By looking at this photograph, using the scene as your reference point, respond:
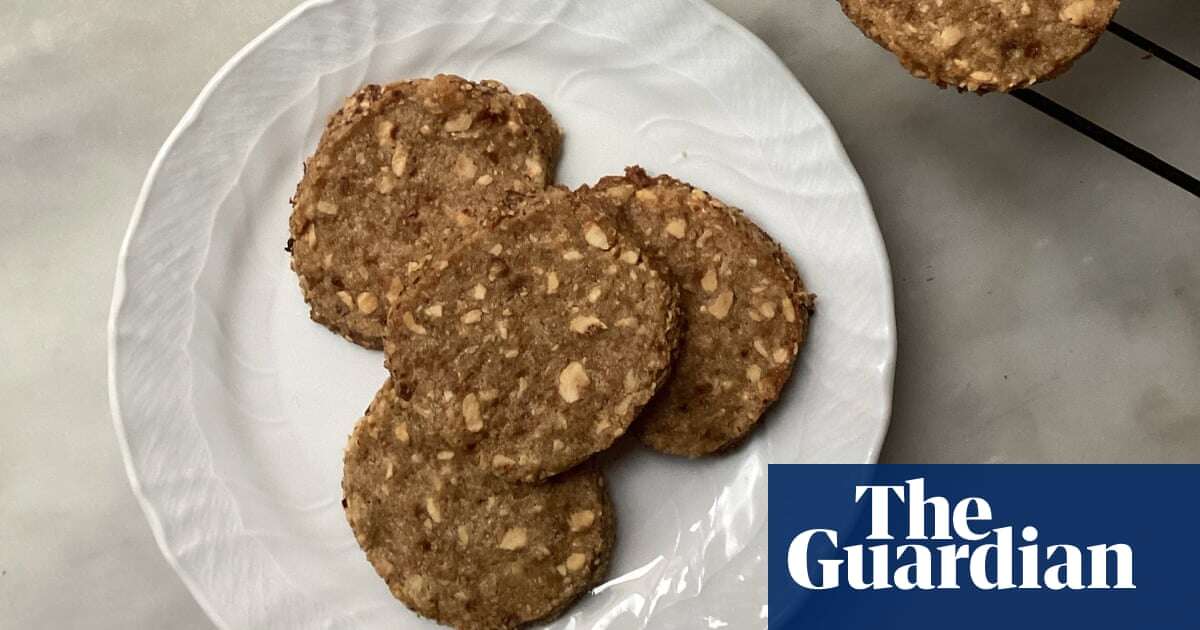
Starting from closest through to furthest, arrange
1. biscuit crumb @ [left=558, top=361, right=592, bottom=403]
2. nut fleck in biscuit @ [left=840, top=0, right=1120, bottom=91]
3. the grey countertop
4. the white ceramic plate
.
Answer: nut fleck in biscuit @ [left=840, top=0, right=1120, bottom=91]
biscuit crumb @ [left=558, top=361, right=592, bottom=403]
the white ceramic plate
the grey countertop

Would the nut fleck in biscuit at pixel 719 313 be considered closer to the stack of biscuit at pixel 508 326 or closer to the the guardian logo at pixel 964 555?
the stack of biscuit at pixel 508 326

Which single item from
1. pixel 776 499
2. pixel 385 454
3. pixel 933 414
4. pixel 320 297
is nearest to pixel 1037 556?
pixel 933 414

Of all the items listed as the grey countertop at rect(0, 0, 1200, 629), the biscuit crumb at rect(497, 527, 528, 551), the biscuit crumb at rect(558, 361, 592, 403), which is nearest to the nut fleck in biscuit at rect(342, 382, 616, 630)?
the biscuit crumb at rect(497, 527, 528, 551)

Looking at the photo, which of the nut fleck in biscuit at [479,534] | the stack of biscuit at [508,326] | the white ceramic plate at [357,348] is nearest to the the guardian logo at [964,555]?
the white ceramic plate at [357,348]

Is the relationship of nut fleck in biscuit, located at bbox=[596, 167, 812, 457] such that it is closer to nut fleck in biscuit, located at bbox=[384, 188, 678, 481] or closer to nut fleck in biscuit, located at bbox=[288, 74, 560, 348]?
nut fleck in biscuit, located at bbox=[384, 188, 678, 481]

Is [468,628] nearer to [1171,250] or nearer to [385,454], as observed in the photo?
[385,454]
